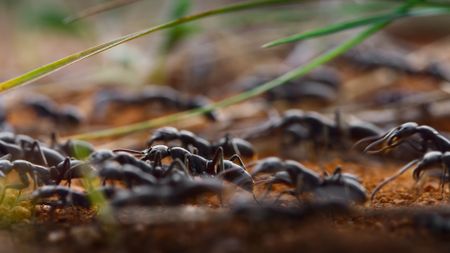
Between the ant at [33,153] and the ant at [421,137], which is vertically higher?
the ant at [33,153]

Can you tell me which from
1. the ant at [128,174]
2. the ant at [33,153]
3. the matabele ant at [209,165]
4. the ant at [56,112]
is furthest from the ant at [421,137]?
the ant at [56,112]

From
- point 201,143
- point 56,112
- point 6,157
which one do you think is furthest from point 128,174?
point 56,112

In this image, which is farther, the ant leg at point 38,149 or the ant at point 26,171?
the ant leg at point 38,149

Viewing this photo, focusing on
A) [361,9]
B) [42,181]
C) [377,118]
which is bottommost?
[42,181]

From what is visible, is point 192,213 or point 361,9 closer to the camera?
point 192,213

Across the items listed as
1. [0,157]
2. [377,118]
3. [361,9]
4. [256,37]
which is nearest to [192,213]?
[0,157]

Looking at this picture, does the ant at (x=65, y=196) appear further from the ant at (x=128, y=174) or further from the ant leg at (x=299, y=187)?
the ant leg at (x=299, y=187)

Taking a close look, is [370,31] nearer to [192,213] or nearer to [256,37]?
[192,213]

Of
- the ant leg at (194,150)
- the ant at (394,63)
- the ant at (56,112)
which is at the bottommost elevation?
the ant leg at (194,150)

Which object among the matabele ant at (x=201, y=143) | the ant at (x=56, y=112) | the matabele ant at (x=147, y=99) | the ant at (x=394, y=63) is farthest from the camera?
the ant at (x=394, y=63)
